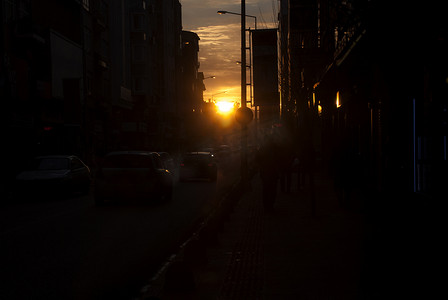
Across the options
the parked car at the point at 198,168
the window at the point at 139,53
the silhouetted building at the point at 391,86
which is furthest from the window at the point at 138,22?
the silhouetted building at the point at 391,86

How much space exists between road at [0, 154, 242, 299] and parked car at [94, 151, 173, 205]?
1.12 feet

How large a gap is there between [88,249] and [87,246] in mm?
314

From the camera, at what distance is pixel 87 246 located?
1001cm

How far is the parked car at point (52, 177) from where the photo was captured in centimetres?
2048

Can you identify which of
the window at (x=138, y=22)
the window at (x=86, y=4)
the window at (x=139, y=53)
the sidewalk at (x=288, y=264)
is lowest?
the sidewalk at (x=288, y=264)

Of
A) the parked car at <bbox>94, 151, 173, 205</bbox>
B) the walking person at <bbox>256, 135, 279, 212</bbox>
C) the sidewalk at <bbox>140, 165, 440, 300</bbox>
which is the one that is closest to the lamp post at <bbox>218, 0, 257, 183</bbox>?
the parked car at <bbox>94, 151, 173, 205</bbox>

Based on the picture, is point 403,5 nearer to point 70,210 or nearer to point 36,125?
point 70,210

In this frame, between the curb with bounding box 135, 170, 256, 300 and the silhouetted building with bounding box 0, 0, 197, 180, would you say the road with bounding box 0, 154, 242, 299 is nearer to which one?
the curb with bounding box 135, 170, 256, 300

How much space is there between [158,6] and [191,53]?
4805 cm

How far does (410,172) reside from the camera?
13117 millimetres

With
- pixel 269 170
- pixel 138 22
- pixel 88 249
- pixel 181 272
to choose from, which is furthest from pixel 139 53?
pixel 181 272

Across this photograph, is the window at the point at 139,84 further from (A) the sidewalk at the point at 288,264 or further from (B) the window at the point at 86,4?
(A) the sidewalk at the point at 288,264

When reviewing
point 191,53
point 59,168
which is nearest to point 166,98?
point 191,53

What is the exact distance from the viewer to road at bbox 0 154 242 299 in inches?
274
